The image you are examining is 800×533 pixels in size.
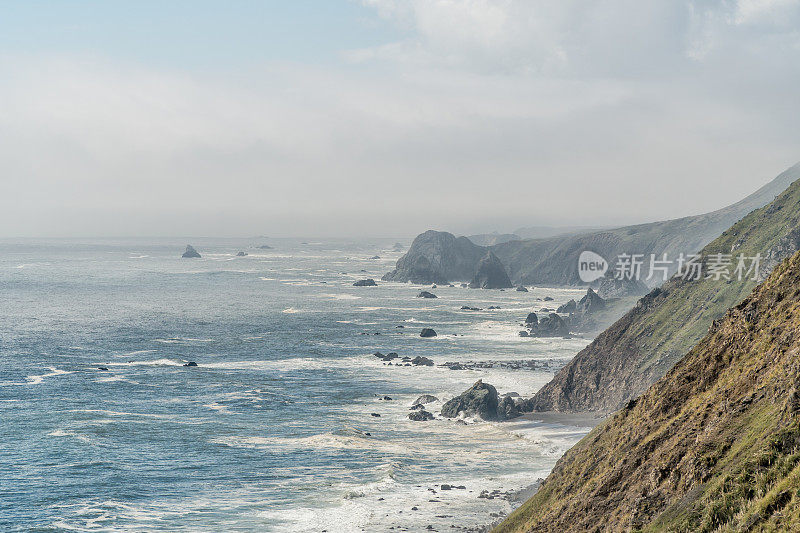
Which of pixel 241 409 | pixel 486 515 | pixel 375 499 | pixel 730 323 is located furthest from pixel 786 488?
pixel 241 409

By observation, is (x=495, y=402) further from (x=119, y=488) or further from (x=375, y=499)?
(x=119, y=488)

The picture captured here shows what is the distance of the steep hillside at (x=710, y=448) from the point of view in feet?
79.0

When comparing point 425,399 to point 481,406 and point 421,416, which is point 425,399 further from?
point 481,406

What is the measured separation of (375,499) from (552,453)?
19.9 meters

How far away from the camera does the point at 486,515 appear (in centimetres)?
5134

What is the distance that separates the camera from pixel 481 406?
8050 centimetres

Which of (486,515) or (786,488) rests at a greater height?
(786,488)

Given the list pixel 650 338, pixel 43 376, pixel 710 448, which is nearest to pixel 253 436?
pixel 43 376

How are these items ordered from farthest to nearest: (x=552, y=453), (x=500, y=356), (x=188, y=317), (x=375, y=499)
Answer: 1. (x=188, y=317)
2. (x=500, y=356)
3. (x=552, y=453)
4. (x=375, y=499)

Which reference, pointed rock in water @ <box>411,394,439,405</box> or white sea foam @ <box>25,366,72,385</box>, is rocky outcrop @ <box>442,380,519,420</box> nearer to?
pointed rock in water @ <box>411,394,439,405</box>

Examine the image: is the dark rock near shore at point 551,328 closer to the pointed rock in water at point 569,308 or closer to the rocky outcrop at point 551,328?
the rocky outcrop at point 551,328

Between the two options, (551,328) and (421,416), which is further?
(551,328)

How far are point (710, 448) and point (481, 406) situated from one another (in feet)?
175

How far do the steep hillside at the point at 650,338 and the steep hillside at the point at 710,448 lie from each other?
1612 inches
